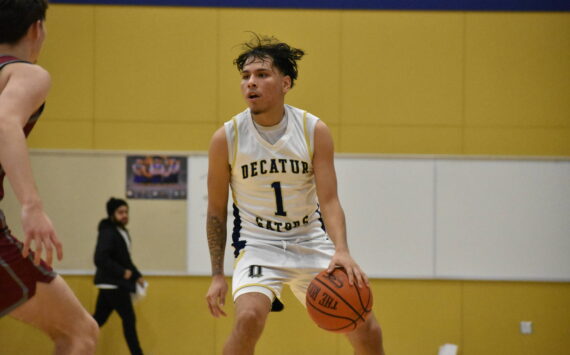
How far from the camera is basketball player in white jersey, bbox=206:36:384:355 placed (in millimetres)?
3951

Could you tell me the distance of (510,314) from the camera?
7.80 m

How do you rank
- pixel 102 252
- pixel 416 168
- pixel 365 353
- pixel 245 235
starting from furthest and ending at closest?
pixel 416 168
pixel 102 252
pixel 245 235
pixel 365 353

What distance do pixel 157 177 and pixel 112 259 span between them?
111 centimetres

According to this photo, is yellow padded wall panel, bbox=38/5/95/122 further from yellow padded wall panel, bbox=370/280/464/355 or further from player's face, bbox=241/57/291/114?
player's face, bbox=241/57/291/114

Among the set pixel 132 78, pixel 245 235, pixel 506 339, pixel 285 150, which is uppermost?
pixel 132 78

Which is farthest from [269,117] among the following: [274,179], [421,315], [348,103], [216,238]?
[421,315]

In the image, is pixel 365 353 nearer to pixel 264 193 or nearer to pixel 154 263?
pixel 264 193

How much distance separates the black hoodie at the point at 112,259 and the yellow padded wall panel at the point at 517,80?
393 cm

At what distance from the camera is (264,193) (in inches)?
160

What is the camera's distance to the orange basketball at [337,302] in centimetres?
357

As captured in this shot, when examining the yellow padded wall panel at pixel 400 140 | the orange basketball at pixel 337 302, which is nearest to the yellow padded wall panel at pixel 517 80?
the yellow padded wall panel at pixel 400 140

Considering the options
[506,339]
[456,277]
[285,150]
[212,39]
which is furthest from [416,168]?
[285,150]

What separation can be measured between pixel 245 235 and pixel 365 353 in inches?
37.2

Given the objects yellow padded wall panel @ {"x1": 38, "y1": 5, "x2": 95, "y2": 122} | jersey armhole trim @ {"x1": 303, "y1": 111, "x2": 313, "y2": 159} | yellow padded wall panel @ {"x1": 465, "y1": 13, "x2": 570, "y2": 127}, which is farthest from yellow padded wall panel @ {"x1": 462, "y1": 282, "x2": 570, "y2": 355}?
yellow padded wall panel @ {"x1": 38, "y1": 5, "x2": 95, "y2": 122}
